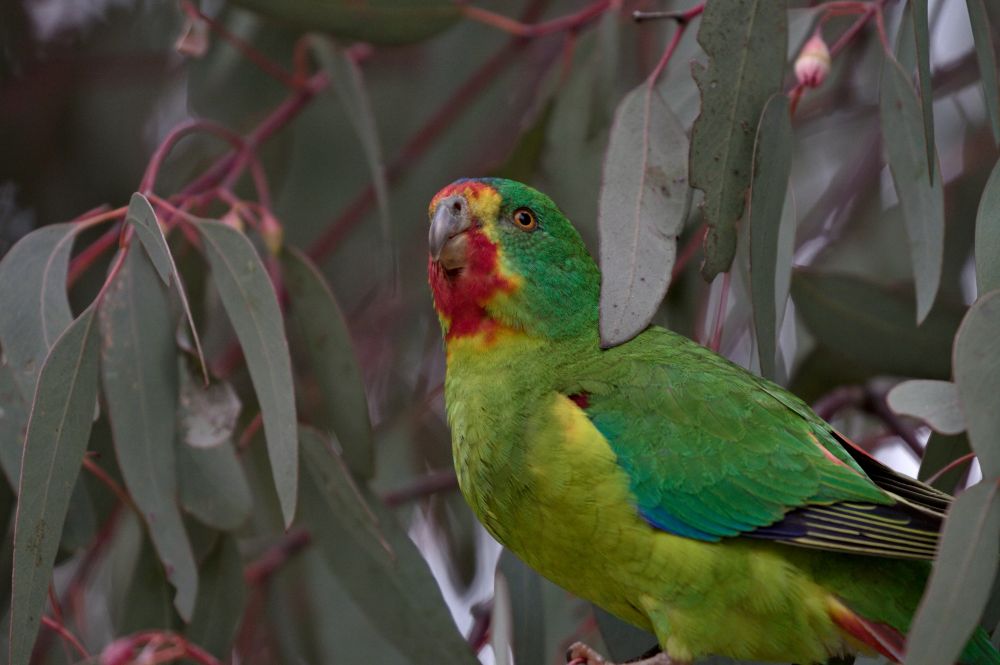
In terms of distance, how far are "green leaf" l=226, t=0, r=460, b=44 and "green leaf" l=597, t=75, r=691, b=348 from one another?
0.86 metres

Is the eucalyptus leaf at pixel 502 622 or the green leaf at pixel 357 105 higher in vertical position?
the green leaf at pixel 357 105

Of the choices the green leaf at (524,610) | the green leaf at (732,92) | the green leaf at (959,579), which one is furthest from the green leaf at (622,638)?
the green leaf at (959,579)

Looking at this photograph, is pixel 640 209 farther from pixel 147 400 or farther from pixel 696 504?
pixel 147 400

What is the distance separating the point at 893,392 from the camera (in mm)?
2297

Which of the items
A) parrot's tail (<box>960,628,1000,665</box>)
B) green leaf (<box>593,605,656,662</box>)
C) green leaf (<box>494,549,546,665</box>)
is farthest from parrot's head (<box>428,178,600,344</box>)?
parrot's tail (<box>960,628,1000,665</box>)

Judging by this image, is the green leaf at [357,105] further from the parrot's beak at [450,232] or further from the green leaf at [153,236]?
the green leaf at [153,236]

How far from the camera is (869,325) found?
10.5 feet

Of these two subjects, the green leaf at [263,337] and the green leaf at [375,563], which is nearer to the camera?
the green leaf at [263,337]

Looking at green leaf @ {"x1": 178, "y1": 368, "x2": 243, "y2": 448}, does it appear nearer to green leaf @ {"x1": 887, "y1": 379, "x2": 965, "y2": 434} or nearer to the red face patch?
the red face patch

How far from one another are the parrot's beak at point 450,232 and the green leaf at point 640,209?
0.37 metres

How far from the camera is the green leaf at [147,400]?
98.9 inches

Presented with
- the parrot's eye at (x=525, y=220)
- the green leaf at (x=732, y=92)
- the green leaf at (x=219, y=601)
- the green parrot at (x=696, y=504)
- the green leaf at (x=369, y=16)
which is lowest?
the green leaf at (x=219, y=601)

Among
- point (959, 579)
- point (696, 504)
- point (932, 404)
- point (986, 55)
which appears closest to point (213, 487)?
point (696, 504)

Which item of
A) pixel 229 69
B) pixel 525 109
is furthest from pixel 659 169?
pixel 525 109
